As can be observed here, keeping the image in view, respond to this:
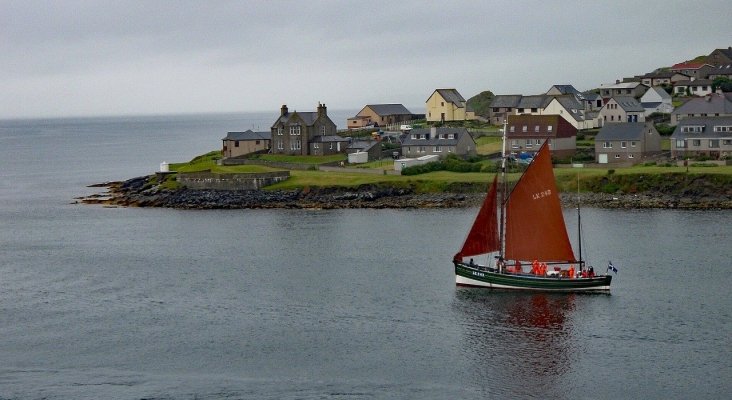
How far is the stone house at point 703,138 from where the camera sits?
93562mm

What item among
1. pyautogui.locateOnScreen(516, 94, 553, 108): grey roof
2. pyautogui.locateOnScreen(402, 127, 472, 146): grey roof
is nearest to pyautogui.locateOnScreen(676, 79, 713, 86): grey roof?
pyautogui.locateOnScreen(516, 94, 553, 108): grey roof

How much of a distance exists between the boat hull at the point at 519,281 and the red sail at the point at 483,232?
1.32m

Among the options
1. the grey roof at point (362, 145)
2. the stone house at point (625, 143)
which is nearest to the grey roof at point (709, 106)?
the stone house at point (625, 143)

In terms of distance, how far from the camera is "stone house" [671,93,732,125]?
358 feet

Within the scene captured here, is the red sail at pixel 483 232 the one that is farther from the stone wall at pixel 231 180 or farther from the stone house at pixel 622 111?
the stone house at pixel 622 111

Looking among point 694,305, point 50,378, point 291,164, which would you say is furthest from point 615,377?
point 291,164

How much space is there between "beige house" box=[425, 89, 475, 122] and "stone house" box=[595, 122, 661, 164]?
1558 inches

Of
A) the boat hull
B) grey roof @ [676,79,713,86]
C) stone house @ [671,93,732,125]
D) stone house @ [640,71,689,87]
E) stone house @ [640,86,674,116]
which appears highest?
stone house @ [640,71,689,87]

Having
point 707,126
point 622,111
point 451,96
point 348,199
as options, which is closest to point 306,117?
point 348,199

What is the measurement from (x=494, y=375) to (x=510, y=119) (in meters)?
70.0

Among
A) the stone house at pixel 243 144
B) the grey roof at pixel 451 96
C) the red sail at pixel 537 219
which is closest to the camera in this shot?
the red sail at pixel 537 219

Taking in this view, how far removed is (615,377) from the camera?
40.2m

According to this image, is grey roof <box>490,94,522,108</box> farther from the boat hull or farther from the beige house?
the boat hull

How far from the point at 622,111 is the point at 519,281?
7237 centimetres
